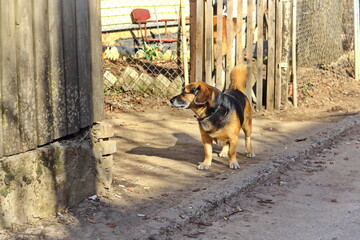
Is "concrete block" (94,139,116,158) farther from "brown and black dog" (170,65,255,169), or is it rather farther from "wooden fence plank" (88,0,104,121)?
"brown and black dog" (170,65,255,169)

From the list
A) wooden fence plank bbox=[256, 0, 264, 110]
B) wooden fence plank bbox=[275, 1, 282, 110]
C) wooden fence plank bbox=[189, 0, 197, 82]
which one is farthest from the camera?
wooden fence plank bbox=[275, 1, 282, 110]

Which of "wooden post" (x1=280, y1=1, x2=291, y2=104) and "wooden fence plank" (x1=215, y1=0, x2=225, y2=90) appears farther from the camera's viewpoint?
"wooden post" (x1=280, y1=1, x2=291, y2=104)

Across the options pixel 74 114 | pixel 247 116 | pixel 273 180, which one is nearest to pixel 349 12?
pixel 247 116

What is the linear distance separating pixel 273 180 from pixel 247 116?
1213 mm

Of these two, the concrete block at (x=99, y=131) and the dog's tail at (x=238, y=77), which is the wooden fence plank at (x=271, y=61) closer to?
the dog's tail at (x=238, y=77)

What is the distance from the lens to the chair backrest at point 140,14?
52.6ft

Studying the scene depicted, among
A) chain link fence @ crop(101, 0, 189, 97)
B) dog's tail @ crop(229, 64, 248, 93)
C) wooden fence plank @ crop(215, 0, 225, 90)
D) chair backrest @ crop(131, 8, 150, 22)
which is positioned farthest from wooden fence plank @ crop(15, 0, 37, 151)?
chair backrest @ crop(131, 8, 150, 22)

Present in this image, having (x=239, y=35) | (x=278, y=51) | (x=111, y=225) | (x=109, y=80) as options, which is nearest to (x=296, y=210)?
(x=111, y=225)

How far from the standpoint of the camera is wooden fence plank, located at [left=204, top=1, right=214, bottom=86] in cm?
998

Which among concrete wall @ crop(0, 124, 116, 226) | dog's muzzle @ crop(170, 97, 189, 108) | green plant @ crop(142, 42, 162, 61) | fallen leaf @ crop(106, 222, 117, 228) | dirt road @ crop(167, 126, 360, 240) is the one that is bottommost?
dirt road @ crop(167, 126, 360, 240)

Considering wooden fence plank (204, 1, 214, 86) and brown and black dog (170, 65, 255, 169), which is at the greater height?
wooden fence plank (204, 1, 214, 86)

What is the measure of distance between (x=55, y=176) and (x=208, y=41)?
5608 mm

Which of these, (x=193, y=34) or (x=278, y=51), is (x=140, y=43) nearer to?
(x=278, y=51)

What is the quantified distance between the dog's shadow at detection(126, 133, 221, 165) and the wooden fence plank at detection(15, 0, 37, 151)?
9.27 ft
